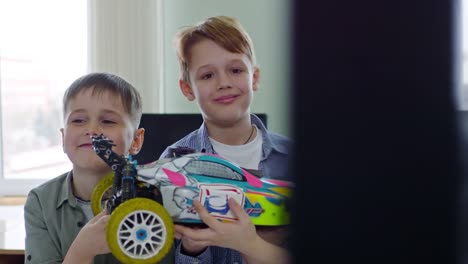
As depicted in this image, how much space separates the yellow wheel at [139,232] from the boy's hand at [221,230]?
1.1 inches

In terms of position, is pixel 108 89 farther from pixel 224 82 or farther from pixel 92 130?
pixel 224 82

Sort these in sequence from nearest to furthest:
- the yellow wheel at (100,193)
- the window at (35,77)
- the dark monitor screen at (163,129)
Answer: the yellow wheel at (100,193), the dark monitor screen at (163,129), the window at (35,77)

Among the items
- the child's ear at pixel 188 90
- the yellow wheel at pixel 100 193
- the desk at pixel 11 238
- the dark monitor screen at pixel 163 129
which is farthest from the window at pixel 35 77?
the yellow wheel at pixel 100 193

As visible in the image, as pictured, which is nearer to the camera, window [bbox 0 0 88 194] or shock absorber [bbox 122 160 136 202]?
shock absorber [bbox 122 160 136 202]

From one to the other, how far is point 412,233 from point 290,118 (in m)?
0.05

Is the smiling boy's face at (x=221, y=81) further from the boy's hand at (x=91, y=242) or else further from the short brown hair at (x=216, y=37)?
the boy's hand at (x=91, y=242)

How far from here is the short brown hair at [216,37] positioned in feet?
3.13

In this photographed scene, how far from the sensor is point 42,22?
226 centimetres

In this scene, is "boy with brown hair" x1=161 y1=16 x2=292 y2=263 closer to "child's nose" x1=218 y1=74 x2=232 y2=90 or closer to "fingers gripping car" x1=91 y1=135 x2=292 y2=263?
"child's nose" x1=218 y1=74 x2=232 y2=90

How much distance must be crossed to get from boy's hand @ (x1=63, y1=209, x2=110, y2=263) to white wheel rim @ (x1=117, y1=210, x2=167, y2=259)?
76 millimetres

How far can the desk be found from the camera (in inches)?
49.1

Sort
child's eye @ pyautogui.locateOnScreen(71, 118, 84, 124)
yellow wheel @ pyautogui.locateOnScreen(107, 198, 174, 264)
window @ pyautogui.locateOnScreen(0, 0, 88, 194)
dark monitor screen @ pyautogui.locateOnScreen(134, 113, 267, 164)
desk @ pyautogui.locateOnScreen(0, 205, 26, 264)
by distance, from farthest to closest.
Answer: window @ pyautogui.locateOnScreen(0, 0, 88, 194), dark monitor screen @ pyautogui.locateOnScreen(134, 113, 267, 164), desk @ pyautogui.locateOnScreen(0, 205, 26, 264), child's eye @ pyautogui.locateOnScreen(71, 118, 84, 124), yellow wheel @ pyautogui.locateOnScreen(107, 198, 174, 264)

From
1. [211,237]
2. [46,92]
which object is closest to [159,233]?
[211,237]

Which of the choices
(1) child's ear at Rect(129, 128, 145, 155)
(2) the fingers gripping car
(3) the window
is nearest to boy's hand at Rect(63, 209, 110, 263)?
(2) the fingers gripping car
